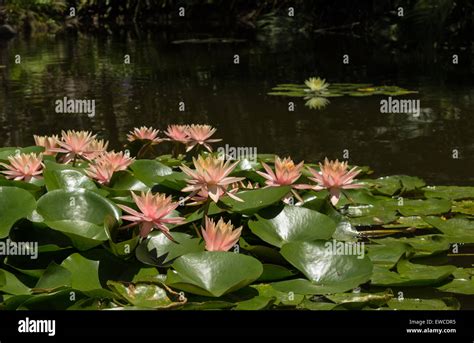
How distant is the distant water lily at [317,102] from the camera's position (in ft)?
17.2

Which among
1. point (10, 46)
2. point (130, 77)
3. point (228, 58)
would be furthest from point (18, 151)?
point (10, 46)

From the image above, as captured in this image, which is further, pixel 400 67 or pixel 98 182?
pixel 400 67

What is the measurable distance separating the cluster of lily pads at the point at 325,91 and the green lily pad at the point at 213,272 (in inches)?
139

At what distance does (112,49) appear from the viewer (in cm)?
1104

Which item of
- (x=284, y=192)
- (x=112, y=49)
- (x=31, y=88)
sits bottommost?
(x=284, y=192)

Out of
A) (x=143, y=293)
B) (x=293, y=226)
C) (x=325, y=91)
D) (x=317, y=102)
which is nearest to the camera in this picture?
(x=143, y=293)

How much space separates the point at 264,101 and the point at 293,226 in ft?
11.6

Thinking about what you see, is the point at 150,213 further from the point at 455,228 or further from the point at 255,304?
the point at 455,228

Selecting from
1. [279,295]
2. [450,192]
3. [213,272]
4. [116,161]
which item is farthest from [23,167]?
[450,192]

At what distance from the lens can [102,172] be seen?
226cm

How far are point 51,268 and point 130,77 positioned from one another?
564 cm

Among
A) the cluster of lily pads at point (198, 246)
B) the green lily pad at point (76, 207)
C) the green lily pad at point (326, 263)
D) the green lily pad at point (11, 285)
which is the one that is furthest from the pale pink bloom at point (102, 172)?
the green lily pad at point (326, 263)

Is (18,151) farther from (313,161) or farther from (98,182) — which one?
(313,161)

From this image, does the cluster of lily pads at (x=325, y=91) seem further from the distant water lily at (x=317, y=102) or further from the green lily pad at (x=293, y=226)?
the green lily pad at (x=293, y=226)
